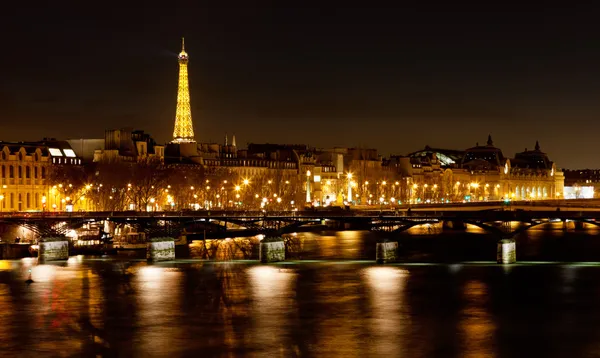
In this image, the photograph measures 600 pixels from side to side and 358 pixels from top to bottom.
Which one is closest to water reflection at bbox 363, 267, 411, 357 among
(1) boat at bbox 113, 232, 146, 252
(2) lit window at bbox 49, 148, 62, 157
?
Result: (1) boat at bbox 113, 232, 146, 252

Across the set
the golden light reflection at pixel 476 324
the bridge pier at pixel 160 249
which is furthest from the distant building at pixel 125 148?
the golden light reflection at pixel 476 324

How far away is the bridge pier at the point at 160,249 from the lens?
69688 millimetres

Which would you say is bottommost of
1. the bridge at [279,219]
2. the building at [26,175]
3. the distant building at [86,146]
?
the bridge at [279,219]

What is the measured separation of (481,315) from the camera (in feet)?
145

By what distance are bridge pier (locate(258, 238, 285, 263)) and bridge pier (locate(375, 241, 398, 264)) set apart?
6.45 m

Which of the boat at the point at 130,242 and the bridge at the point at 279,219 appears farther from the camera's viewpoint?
the boat at the point at 130,242

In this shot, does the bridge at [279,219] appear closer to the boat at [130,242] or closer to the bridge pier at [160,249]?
the boat at [130,242]

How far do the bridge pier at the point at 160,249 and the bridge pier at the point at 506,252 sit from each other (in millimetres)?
21979

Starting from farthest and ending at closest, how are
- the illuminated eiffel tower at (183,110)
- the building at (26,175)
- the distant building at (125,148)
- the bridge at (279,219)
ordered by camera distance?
the illuminated eiffel tower at (183,110) < the distant building at (125,148) < the building at (26,175) < the bridge at (279,219)

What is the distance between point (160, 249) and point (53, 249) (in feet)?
26.9

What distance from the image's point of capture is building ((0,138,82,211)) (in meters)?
117

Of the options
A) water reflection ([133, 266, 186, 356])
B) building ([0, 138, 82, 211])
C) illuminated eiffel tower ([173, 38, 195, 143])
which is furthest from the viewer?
illuminated eiffel tower ([173, 38, 195, 143])

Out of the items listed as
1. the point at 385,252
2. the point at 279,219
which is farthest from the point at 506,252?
the point at 279,219

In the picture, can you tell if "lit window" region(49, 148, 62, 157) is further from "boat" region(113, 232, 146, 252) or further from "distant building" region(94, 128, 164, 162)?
"boat" region(113, 232, 146, 252)
